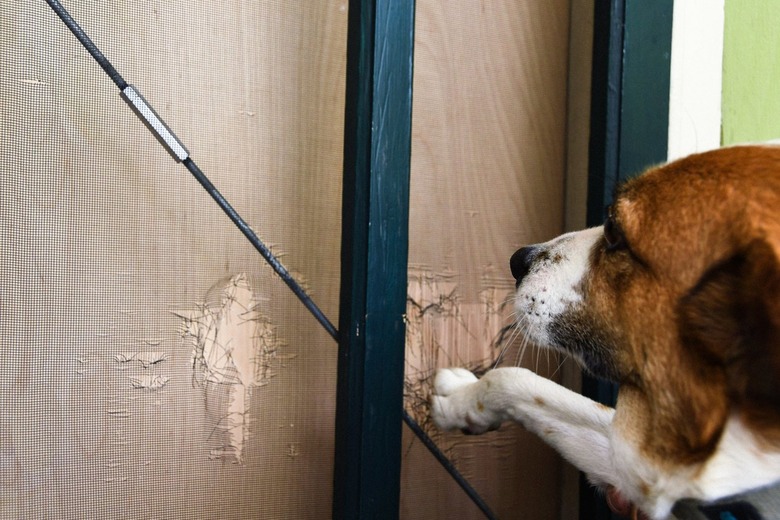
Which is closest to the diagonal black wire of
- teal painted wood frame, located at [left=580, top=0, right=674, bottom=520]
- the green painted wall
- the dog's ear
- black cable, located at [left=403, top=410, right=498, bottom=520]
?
black cable, located at [left=403, top=410, right=498, bottom=520]

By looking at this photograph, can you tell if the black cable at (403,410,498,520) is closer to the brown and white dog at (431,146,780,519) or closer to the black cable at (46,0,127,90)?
the brown and white dog at (431,146,780,519)

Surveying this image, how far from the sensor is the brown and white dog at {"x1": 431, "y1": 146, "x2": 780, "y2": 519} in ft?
2.84

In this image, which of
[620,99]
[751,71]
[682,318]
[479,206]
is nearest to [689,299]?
[682,318]

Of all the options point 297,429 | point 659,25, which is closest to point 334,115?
point 297,429

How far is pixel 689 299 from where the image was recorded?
0.93 metres

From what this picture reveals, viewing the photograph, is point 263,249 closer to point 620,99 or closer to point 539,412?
point 539,412

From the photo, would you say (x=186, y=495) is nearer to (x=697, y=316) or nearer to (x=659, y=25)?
(x=697, y=316)

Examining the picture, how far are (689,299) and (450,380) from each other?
63 centimetres

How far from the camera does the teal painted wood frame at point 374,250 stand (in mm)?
1249

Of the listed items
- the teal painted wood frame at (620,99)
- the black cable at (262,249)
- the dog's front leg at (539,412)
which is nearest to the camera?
the black cable at (262,249)

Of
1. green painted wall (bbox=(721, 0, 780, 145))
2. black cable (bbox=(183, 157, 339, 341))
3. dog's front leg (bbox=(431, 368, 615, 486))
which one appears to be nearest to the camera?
black cable (bbox=(183, 157, 339, 341))

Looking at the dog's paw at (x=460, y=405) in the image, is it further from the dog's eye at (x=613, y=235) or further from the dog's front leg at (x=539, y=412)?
the dog's eye at (x=613, y=235)

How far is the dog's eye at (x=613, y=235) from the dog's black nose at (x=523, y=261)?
0.16m

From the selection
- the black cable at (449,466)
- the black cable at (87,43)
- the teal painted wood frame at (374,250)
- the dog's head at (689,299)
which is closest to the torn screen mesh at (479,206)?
the black cable at (449,466)
